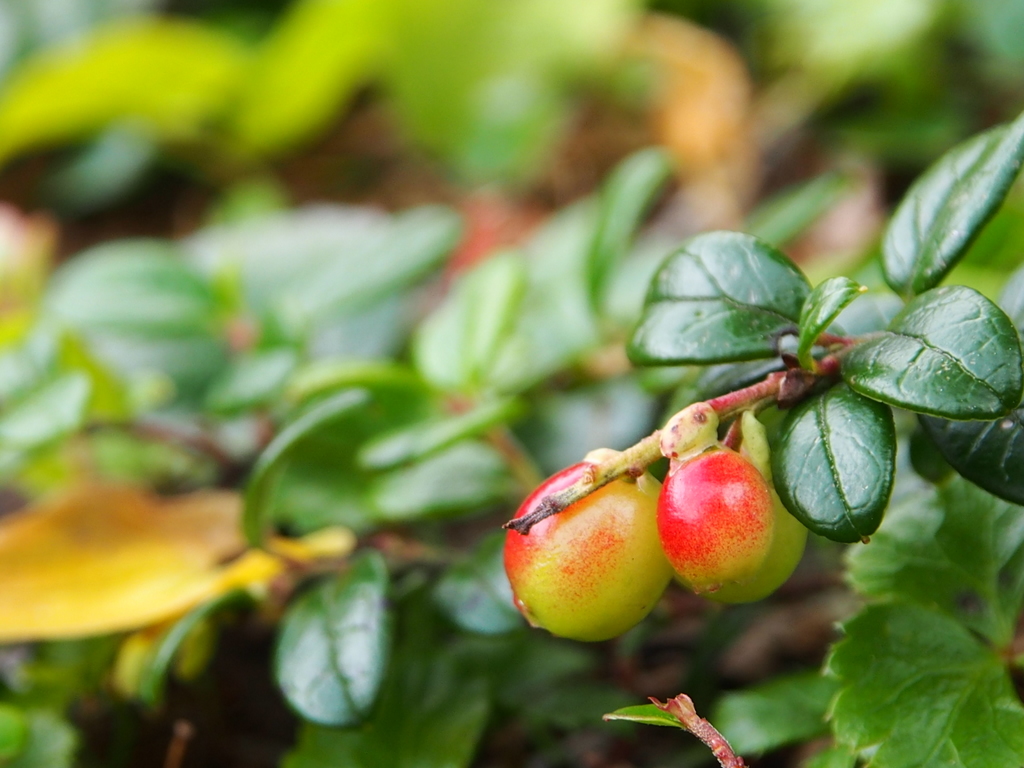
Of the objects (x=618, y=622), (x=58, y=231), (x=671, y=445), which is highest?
(x=671, y=445)

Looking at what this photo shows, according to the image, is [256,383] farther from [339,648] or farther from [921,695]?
[921,695]

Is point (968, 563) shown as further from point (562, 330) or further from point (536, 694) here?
point (562, 330)

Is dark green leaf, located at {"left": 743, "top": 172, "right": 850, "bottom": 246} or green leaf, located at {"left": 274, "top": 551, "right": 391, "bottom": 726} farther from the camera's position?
dark green leaf, located at {"left": 743, "top": 172, "right": 850, "bottom": 246}

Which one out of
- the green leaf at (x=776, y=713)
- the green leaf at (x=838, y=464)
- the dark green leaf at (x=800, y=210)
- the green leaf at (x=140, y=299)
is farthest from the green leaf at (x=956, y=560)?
the green leaf at (x=140, y=299)

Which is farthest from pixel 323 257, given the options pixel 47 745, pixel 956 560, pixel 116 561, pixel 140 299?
pixel 956 560

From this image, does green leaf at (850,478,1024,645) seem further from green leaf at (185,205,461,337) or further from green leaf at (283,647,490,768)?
green leaf at (185,205,461,337)

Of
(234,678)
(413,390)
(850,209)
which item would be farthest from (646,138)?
(234,678)

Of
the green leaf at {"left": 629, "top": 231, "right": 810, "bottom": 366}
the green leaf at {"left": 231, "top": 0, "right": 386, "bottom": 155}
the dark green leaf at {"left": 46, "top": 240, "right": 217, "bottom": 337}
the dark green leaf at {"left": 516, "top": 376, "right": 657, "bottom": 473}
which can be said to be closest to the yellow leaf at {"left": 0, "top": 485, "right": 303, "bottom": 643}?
the dark green leaf at {"left": 46, "top": 240, "right": 217, "bottom": 337}

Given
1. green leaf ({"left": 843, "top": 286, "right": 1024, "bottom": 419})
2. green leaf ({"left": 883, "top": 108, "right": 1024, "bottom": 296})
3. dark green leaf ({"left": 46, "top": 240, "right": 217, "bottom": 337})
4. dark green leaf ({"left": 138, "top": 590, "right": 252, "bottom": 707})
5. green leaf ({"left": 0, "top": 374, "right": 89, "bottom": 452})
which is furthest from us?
dark green leaf ({"left": 46, "top": 240, "right": 217, "bottom": 337})
